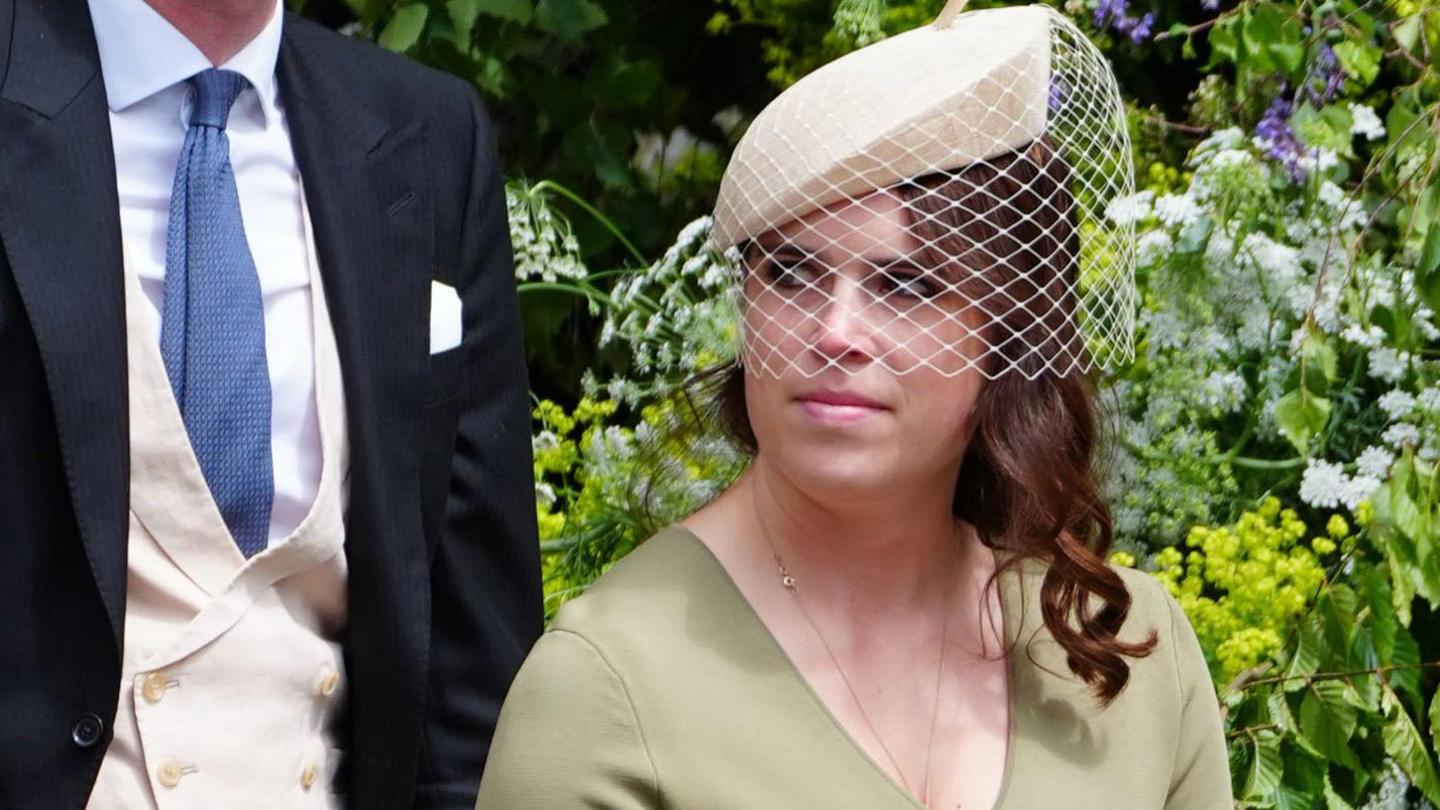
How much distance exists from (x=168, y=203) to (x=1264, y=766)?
→ 5.12 ft

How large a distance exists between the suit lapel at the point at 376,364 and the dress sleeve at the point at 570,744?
0.25 metres

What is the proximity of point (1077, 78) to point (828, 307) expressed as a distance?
38 centimetres

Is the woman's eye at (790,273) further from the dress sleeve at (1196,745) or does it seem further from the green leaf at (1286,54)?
the green leaf at (1286,54)

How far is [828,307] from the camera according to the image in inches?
82.5

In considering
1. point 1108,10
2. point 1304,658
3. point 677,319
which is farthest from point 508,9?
point 1304,658

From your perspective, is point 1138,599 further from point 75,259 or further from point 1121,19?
point 1121,19

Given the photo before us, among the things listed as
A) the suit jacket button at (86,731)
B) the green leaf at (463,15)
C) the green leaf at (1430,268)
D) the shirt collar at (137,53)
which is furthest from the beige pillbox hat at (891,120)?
the green leaf at (463,15)

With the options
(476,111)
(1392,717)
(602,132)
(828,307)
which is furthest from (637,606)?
(602,132)

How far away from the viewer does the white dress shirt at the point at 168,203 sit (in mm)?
2246

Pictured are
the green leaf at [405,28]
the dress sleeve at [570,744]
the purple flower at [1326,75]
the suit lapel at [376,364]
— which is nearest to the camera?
the dress sleeve at [570,744]

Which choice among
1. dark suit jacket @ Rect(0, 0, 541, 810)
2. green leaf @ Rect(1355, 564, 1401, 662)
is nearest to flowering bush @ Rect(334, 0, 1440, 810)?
green leaf @ Rect(1355, 564, 1401, 662)

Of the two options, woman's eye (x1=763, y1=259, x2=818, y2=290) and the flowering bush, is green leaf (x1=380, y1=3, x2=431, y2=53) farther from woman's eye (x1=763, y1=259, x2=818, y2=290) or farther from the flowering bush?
woman's eye (x1=763, y1=259, x2=818, y2=290)

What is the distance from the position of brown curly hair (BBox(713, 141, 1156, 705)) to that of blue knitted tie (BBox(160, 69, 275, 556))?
47cm

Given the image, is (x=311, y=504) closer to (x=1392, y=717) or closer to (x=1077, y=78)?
(x=1077, y=78)
